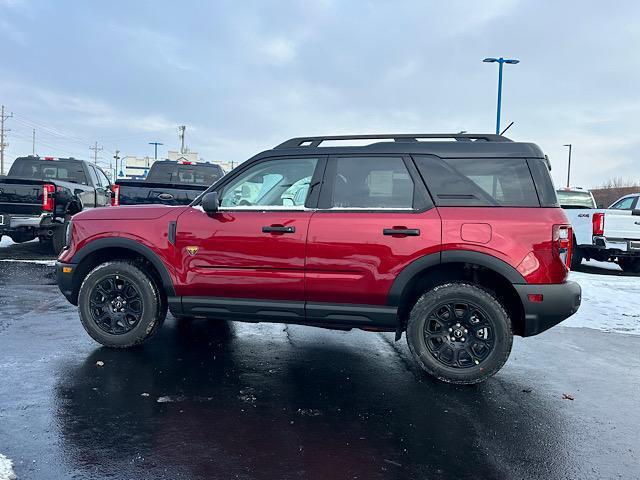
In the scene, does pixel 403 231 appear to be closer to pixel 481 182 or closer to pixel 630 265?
pixel 481 182

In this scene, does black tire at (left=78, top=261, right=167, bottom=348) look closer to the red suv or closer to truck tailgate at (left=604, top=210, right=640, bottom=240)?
the red suv

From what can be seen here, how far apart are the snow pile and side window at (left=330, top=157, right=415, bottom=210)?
362cm

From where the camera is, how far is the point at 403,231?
157 inches

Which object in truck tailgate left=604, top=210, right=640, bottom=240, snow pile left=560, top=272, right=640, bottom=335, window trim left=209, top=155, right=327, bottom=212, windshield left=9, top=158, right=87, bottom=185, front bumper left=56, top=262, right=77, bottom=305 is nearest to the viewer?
window trim left=209, top=155, right=327, bottom=212

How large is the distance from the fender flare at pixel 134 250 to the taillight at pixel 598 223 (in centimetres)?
961

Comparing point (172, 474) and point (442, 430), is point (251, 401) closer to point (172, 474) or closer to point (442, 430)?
point (172, 474)

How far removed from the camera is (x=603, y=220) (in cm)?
1054

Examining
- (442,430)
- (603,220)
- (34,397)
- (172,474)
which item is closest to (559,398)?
(442,430)

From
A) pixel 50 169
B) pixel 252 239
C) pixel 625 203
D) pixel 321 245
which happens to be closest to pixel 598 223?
pixel 625 203

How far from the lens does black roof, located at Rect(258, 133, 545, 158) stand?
13.4ft

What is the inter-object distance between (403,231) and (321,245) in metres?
0.69

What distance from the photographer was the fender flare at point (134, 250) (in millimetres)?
4496

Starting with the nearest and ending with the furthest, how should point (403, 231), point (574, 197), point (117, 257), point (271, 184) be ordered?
point (403, 231) → point (271, 184) → point (117, 257) → point (574, 197)

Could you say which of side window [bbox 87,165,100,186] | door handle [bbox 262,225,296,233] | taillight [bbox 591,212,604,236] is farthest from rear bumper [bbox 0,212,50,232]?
taillight [bbox 591,212,604,236]
